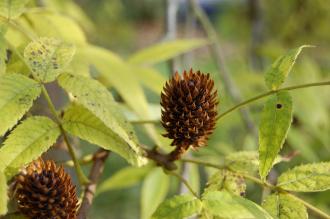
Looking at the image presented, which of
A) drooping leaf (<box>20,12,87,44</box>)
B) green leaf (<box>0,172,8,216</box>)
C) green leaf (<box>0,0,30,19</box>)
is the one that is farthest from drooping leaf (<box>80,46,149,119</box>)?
green leaf (<box>0,172,8,216</box>)

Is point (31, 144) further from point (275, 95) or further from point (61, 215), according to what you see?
point (275, 95)

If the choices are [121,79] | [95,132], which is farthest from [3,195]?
[121,79]

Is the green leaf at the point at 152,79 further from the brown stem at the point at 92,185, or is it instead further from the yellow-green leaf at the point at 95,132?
the yellow-green leaf at the point at 95,132

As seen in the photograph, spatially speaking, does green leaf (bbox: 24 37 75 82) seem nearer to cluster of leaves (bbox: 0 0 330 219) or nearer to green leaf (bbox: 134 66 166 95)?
cluster of leaves (bbox: 0 0 330 219)

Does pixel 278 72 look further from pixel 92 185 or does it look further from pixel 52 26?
pixel 52 26

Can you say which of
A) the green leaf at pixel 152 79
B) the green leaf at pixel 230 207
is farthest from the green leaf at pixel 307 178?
the green leaf at pixel 152 79
